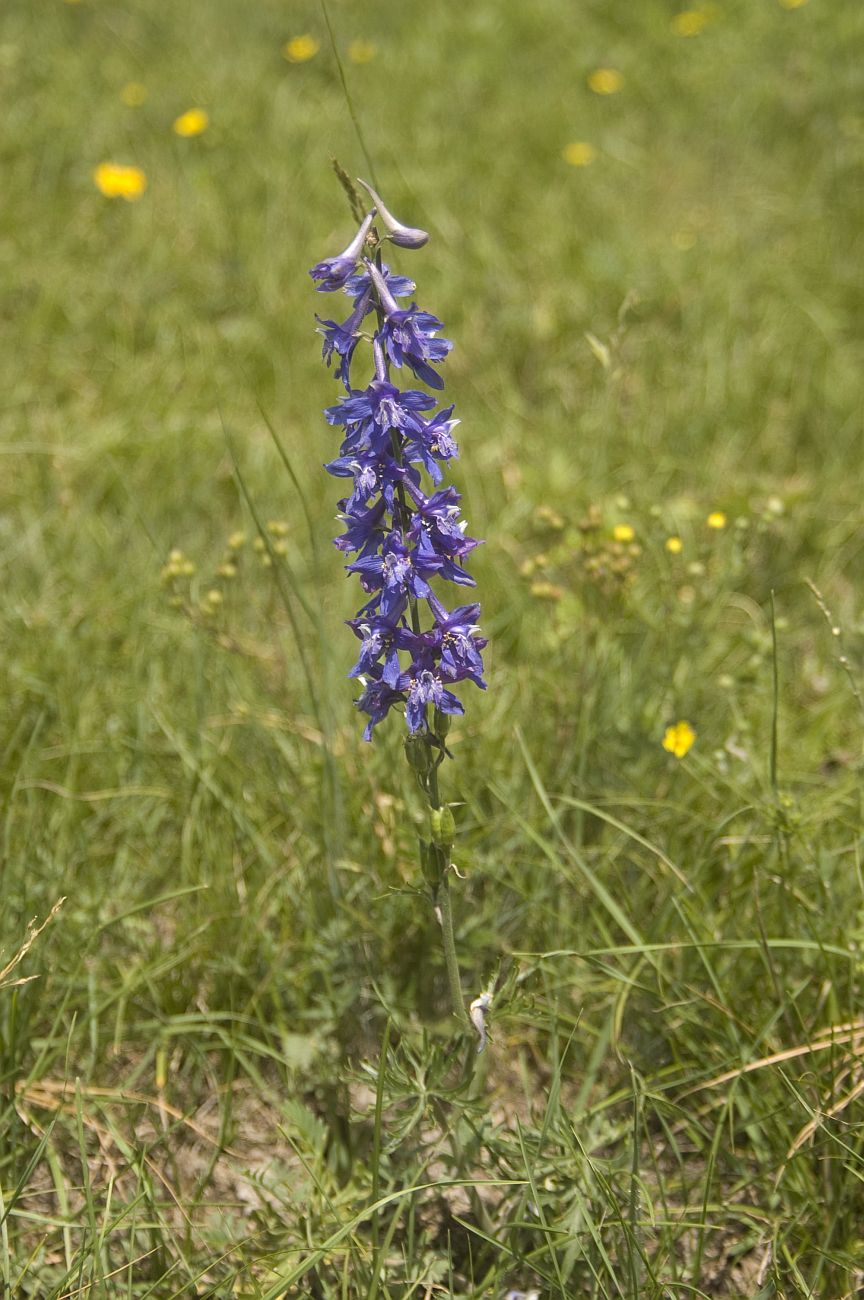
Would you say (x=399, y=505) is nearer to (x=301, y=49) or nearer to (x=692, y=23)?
(x=301, y=49)

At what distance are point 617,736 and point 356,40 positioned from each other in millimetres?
5108

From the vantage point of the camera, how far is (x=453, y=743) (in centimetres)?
281

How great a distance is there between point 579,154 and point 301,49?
5.56ft

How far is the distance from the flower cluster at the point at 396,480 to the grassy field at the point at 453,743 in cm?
54

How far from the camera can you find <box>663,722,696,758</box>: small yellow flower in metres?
2.78

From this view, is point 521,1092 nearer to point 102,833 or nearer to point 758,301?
point 102,833

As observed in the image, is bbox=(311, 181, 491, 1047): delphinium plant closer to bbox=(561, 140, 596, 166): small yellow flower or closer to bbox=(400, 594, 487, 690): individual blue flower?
bbox=(400, 594, 487, 690): individual blue flower

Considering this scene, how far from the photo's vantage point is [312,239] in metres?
5.15

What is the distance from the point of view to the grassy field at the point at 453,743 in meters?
2.25

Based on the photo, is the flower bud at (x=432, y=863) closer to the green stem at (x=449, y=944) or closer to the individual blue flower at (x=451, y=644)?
the green stem at (x=449, y=944)

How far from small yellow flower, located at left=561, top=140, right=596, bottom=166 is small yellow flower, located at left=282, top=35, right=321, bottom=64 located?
5.07 ft

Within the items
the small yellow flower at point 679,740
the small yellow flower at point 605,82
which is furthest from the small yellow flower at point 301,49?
the small yellow flower at point 679,740

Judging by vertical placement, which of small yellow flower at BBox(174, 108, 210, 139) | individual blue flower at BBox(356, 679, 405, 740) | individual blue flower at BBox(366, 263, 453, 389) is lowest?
individual blue flower at BBox(356, 679, 405, 740)

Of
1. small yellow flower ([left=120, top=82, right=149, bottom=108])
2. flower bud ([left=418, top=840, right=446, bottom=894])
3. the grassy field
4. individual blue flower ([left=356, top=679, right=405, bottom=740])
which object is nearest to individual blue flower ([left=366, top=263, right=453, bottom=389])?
individual blue flower ([left=356, top=679, right=405, bottom=740])
